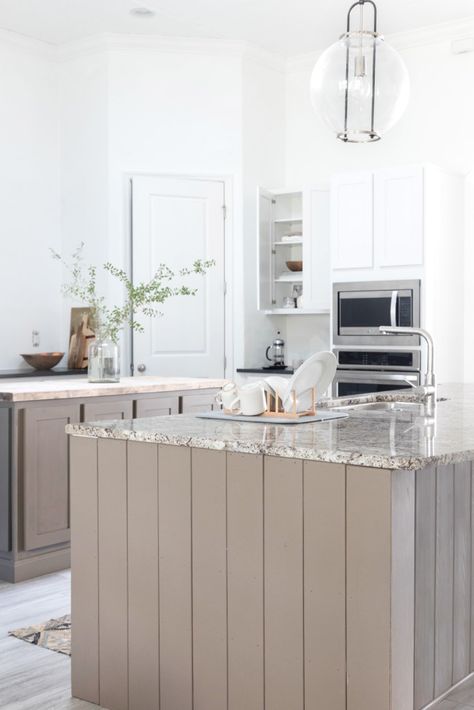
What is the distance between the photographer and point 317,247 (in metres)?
6.10

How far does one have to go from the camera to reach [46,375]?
5750 mm

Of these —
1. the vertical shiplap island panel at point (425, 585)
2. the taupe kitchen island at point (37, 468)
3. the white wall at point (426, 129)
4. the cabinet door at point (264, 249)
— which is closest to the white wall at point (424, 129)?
the white wall at point (426, 129)

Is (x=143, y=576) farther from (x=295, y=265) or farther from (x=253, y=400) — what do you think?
(x=295, y=265)

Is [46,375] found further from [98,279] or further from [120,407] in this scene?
[120,407]

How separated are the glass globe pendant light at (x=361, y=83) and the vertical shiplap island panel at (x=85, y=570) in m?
1.38

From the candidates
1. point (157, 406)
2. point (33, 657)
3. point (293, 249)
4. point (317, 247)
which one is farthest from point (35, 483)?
point (293, 249)

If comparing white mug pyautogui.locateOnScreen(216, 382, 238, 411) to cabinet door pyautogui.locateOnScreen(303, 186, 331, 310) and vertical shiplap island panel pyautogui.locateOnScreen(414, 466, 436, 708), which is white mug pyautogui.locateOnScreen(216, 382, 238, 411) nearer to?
vertical shiplap island panel pyautogui.locateOnScreen(414, 466, 436, 708)

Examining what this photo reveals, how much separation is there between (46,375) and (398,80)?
140 inches

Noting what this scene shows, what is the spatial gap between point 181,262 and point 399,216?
164 cm

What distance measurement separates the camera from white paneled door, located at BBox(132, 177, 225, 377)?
614 centimetres

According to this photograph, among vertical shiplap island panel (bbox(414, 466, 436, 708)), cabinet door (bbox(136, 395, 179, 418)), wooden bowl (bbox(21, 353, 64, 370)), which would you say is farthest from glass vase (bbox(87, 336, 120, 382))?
vertical shiplap island panel (bbox(414, 466, 436, 708))

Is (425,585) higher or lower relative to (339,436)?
lower

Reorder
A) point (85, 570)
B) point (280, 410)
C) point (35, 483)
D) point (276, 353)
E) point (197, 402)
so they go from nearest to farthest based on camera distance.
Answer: point (85, 570) < point (280, 410) < point (35, 483) < point (197, 402) < point (276, 353)

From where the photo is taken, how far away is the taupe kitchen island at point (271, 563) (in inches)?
78.6
